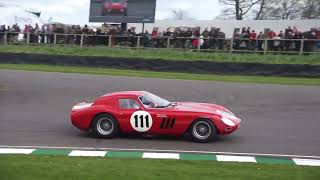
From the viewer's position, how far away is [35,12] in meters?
48.8

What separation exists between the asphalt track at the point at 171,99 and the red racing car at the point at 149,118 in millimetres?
266

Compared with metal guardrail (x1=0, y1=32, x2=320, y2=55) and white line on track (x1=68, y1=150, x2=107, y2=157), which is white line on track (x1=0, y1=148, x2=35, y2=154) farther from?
metal guardrail (x1=0, y1=32, x2=320, y2=55)

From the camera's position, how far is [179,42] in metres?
29.3

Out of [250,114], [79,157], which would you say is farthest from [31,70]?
[79,157]

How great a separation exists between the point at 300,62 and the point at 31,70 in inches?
492

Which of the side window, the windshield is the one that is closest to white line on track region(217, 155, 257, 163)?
the windshield

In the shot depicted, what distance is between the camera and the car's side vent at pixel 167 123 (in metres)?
12.2

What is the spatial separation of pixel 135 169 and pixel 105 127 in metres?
3.98

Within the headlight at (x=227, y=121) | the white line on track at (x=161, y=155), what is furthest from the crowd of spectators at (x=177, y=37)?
the white line on track at (x=161, y=155)

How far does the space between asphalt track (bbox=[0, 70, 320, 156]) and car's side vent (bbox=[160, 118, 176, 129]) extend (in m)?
0.35

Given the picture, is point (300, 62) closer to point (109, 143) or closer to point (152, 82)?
point (152, 82)

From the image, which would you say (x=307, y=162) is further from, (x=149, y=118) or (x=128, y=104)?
(x=128, y=104)

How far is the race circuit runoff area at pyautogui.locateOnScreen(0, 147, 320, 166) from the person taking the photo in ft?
33.0

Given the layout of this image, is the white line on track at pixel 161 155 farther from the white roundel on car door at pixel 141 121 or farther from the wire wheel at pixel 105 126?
the wire wheel at pixel 105 126
